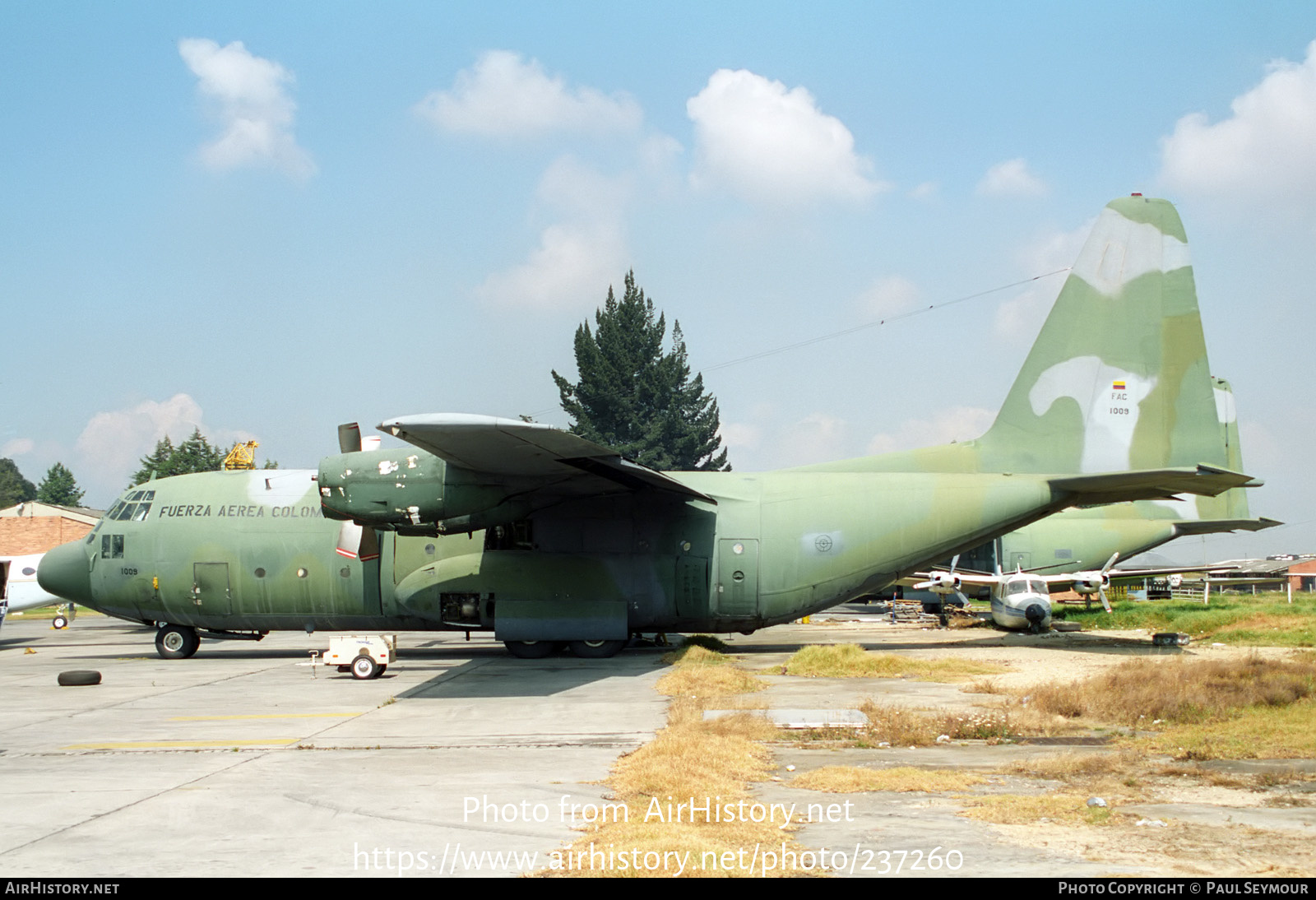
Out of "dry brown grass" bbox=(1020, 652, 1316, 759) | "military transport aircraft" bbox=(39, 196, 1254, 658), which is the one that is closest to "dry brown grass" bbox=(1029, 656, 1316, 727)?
"dry brown grass" bbox=(1020, 652, 1316, 759)

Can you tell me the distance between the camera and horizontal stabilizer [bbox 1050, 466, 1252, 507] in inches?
→ 664

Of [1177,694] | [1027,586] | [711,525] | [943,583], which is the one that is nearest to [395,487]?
[711,525]

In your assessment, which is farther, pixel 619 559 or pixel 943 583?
pixel 943 583

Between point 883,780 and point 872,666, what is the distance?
8899 millimetres

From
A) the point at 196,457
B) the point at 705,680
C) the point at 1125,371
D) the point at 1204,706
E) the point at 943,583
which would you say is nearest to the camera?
the point at 1204,706

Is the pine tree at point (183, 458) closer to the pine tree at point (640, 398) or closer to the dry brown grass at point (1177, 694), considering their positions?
the pine tree at point (640, 398)

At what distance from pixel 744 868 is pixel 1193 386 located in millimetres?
16790

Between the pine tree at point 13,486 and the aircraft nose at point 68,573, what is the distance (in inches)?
4794

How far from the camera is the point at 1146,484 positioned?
17672 millimetres

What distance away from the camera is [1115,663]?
56.0 feet

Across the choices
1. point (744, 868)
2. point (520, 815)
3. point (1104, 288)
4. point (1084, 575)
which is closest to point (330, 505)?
point (520, 815)

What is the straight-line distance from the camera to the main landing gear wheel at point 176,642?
2045 cm

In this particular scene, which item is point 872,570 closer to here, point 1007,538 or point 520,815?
point 520,815

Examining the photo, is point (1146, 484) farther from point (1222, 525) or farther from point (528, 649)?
point (1222, 525)
